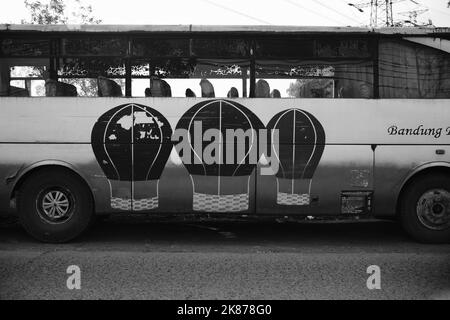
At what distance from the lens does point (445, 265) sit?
595 cm

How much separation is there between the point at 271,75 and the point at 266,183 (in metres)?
1.55

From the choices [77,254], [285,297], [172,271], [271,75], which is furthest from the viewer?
[271,75]

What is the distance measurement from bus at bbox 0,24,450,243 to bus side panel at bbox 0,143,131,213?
0.06 feet

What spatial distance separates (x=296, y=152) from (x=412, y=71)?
2056 mm

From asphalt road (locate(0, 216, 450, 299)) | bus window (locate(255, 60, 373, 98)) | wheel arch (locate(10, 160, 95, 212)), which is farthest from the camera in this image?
bus window (locate(255, 60, 373, 98))

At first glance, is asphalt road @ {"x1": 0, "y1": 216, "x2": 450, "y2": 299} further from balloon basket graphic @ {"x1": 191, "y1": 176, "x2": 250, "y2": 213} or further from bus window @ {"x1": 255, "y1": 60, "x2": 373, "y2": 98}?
bus window @ {"x1": 255, "y1": 60, "x2": 373, "y2": 98}

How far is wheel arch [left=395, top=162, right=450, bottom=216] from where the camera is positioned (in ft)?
22.9

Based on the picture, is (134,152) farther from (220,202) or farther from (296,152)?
(296,152)

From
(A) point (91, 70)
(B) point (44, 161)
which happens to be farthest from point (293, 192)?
(B) point (44, 161)

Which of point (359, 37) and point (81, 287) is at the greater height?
point (359, 37)

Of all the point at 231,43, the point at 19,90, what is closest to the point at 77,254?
the point at 19,90

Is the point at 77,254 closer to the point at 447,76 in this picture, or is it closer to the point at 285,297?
the point at 285,297

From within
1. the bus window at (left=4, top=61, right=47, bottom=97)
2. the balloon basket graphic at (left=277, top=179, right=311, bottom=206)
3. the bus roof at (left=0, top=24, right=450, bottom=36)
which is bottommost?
the balloon basket graphic at (left=277, top=179, right=311, bottom=206)

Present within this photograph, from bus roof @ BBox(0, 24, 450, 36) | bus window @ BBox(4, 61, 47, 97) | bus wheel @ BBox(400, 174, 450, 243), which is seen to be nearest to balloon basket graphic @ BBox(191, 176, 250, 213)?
bus roof @ BBox(0, 24, 450, 36)
